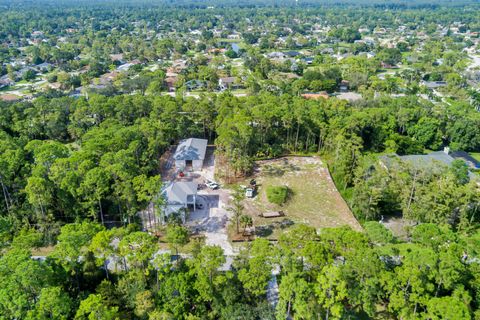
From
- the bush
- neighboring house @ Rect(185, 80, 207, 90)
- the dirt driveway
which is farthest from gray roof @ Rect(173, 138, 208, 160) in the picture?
neighboring house @ Rect(185, 80, 207, 90)

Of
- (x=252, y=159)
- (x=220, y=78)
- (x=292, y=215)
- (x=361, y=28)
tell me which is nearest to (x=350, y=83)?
(x=220, y=78)

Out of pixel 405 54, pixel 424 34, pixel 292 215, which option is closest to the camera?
pixel 292 215

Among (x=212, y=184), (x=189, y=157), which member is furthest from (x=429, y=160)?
(x=189, y=157)

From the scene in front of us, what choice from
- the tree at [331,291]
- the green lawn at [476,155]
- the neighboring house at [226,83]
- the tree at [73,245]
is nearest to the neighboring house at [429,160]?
the green lawn at [476,155]

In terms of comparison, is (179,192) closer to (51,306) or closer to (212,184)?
(212,184)

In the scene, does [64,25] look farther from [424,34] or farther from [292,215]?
[292,215]
